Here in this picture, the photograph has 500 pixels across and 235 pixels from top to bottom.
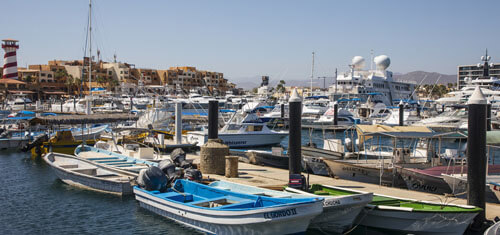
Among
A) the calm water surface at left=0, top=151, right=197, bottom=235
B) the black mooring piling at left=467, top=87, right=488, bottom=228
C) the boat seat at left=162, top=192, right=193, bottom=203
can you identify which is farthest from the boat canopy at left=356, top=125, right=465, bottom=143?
the calm water surface at left=0, top=151, right=197, bottom=235

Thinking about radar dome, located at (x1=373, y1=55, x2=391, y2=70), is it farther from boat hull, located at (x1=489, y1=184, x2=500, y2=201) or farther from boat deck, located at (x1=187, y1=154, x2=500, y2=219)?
boat hull, located at (x1=489, y1=184, x2=500, y2=201)

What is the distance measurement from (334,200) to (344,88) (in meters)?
80.8

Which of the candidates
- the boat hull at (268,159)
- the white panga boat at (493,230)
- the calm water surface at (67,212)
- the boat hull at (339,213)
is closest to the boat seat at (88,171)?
the calm water surface at (67,212)

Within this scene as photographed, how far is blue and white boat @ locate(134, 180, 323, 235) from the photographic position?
41.9ft

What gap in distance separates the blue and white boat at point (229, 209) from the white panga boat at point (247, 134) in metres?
19.4

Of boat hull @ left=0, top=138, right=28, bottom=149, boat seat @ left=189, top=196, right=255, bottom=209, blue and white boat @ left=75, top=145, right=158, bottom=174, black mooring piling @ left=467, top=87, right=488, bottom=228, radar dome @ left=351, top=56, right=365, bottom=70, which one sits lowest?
boat hull @ left=0, top=138, right=28, bottom=149

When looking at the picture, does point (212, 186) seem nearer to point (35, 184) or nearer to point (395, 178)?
point (395, 178)

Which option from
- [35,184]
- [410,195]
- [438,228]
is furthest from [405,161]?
[35,184]

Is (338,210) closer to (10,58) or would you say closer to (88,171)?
(88,171)

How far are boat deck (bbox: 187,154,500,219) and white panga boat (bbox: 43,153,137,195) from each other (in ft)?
12.0

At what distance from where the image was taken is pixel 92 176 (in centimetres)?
2125

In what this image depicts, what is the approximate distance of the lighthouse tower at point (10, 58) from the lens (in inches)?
3903

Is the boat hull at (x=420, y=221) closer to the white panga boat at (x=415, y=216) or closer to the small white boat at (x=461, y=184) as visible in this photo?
the white panga boat at (x=415, y=216)

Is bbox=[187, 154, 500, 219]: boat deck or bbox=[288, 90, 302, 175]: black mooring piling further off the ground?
bbox=[288, 90, 302, 175]: black mooring piling
